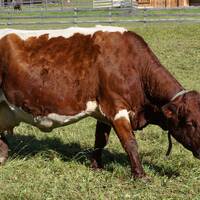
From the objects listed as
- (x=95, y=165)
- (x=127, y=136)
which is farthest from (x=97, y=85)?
(x=95, y=165)

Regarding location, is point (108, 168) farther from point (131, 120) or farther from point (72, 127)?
point (72, 127)

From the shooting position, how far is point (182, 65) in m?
15.1

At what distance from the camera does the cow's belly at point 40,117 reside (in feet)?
20.1

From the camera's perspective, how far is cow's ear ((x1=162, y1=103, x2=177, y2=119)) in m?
5.76

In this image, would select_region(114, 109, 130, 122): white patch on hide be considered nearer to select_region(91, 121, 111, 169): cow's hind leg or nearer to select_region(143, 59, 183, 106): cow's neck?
select_region(143, 59, 183, 106): cow's neck

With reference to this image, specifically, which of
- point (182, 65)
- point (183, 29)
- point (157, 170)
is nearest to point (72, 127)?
point (157, 170)

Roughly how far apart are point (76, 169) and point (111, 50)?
146cm

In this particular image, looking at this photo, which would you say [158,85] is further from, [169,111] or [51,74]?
[51,74]

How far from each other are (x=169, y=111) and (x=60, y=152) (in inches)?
77.7

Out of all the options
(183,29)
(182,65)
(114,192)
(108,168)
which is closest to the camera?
(114,192)

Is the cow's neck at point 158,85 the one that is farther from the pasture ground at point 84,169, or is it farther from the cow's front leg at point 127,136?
the pasture ground at point 84,169

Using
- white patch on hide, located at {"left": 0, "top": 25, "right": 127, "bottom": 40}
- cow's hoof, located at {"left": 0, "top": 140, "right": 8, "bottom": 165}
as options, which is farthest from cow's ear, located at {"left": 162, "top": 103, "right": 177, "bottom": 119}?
cow's hoof, located at {"left": 0, "top": 140, "right": 8, "bottom": 165}

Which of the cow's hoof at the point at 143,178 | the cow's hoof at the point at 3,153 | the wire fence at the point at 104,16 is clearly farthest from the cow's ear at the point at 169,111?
the wire fence at the point at 104,16

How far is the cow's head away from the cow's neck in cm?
17
